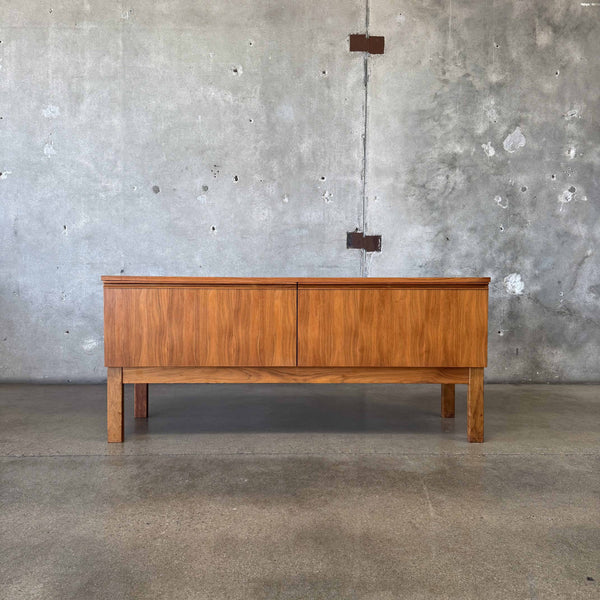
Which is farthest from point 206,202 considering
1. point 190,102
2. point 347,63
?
point 347,63

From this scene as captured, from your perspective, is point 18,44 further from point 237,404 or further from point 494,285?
point 494,285

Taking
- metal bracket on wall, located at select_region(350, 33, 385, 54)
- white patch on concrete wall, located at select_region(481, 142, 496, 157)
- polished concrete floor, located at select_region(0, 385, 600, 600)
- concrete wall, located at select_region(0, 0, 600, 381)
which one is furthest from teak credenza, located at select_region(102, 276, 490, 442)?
metal bracket on wall, located at select_region(350, 33, 385, 54)

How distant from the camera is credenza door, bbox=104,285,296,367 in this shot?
2455 mm

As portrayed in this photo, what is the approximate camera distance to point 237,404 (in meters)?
3.31

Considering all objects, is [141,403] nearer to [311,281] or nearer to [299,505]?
[311,281]

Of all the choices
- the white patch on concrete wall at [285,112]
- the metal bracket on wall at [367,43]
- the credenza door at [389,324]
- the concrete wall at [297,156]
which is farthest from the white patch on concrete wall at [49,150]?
the credenza door at [389,324]

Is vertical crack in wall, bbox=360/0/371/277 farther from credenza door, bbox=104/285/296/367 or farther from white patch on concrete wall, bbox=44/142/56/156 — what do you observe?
white patch on concrete wall, bbox=44/142/56/156

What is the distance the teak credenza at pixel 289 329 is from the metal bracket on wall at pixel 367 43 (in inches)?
91.5

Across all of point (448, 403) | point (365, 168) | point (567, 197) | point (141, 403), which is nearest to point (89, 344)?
point (141, 403)

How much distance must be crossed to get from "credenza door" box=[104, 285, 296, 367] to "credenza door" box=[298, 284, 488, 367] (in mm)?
103

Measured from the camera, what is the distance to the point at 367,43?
13.1ft

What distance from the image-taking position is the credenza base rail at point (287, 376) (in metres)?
2.48

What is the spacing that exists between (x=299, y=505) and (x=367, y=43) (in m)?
3.42

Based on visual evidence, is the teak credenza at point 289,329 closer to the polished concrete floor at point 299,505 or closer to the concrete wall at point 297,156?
the polished concrete floor at point 299,505
